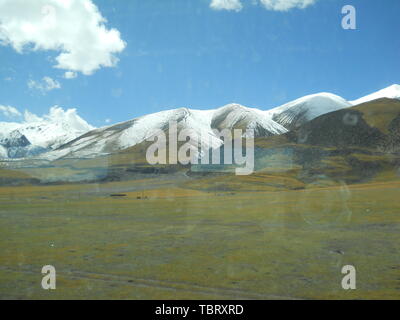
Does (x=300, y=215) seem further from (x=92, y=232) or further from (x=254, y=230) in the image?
(x=92, y=232)

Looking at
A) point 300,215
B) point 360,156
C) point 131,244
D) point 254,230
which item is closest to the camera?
point 131,244

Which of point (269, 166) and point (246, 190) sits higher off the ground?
point (269, 166)

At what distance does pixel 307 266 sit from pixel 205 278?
7.56 metres

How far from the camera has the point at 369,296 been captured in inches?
827

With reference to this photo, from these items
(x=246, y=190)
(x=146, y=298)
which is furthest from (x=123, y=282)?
(x=246, y=190)

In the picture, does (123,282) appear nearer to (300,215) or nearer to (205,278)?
(205,278)

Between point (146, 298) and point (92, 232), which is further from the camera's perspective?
point (92, 232)
